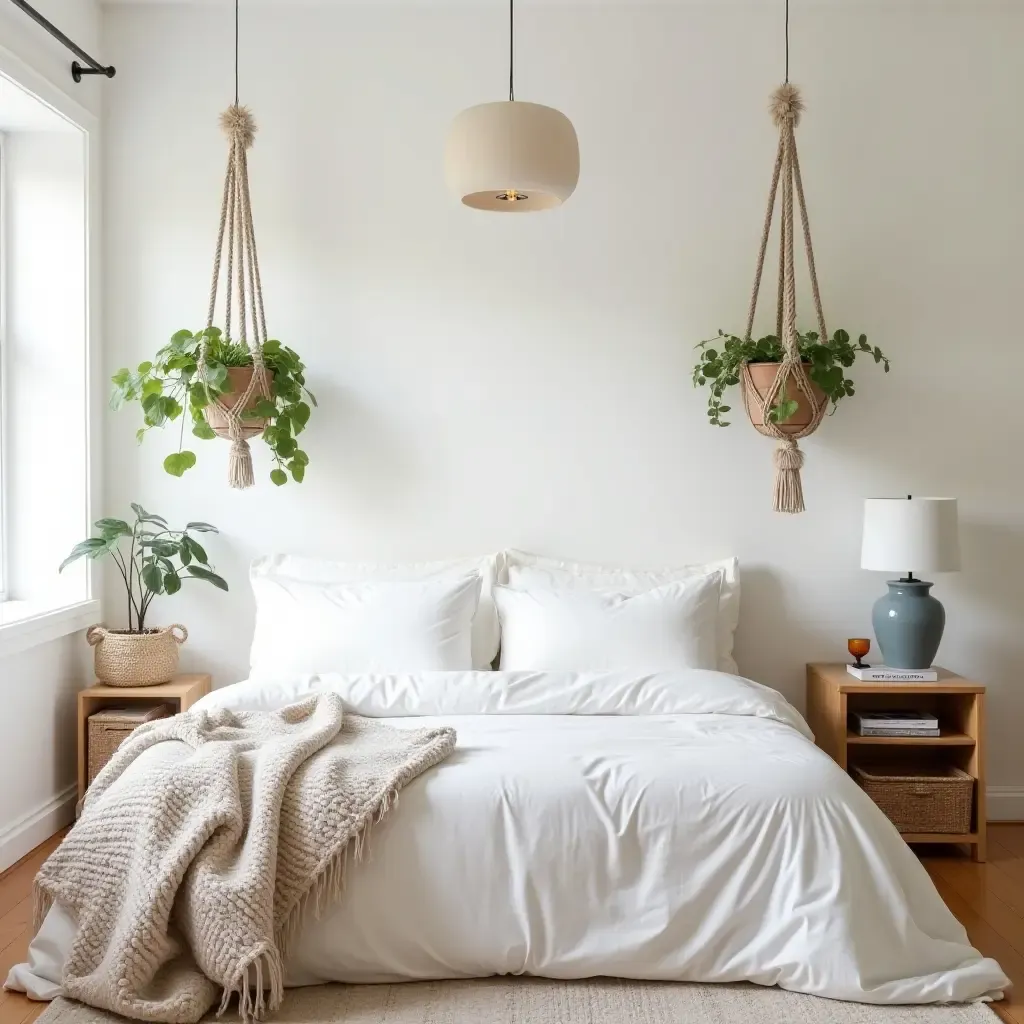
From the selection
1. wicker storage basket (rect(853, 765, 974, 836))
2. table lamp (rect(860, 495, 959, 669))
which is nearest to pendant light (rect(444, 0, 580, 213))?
table lamp (rect(860, 495, 959, 669))

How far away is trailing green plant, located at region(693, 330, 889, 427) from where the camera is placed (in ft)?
12.1

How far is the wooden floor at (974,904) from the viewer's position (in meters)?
2.59

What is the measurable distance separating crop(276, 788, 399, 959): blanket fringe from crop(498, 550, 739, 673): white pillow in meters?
1.53

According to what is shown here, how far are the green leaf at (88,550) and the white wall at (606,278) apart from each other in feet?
1.30

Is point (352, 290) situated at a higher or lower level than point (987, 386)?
higher

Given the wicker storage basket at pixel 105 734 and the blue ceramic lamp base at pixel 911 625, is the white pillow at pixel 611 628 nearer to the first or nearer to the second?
the blue ceramic lamp base at pixel 911 625

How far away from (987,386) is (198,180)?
3007 millimetres

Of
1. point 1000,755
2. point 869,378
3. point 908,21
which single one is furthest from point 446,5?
point 1000,755

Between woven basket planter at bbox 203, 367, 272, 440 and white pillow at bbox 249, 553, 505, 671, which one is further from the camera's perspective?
white pillow at bbox 249, 553, 505, 671

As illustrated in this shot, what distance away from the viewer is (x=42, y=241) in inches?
157

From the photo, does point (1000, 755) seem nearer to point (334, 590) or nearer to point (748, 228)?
point (748, 228)

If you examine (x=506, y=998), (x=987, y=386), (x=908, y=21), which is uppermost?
(x=908, y=21)

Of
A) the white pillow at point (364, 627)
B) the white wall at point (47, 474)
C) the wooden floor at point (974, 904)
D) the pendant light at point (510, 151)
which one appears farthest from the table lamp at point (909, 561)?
the white wall at point (47, 474)

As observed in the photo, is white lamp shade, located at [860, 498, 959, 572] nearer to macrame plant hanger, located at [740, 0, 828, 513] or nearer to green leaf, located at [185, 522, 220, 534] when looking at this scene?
macrame plant hanger, located at [740, 0, 828, 513]
